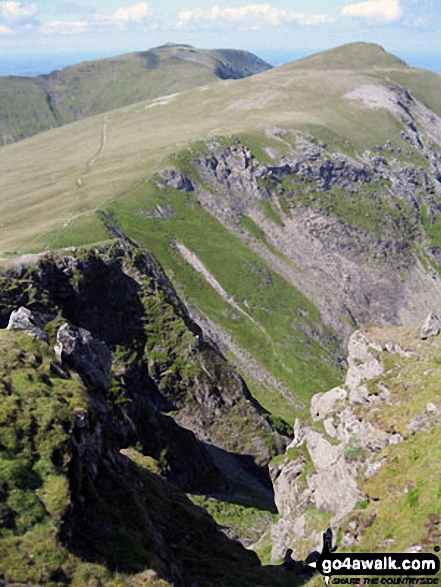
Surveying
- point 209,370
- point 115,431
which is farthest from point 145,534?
point 209,370

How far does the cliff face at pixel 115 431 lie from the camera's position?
25234 mm

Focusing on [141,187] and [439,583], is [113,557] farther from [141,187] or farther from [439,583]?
[141,187]

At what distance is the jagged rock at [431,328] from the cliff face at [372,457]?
2.89 feet

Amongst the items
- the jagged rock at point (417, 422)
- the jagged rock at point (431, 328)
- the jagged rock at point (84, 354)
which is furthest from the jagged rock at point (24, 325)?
the jagged rock at point (431, 328)

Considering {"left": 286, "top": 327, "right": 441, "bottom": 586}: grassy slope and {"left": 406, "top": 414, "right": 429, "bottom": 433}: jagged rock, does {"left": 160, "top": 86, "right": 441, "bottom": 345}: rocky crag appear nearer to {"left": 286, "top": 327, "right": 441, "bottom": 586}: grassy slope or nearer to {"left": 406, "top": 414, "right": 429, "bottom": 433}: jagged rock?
{"left": 286, "top": 327, "right": 441, "bottom": 586}: grassy slope

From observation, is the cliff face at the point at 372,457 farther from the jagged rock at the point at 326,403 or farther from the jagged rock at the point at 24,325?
the jagged rock at the point at 24,325

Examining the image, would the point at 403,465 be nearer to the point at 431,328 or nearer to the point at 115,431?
the point at 431,328

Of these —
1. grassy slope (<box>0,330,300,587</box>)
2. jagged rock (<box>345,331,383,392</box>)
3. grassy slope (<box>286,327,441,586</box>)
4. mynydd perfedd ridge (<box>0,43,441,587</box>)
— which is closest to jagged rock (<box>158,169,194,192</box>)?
mynydd perfedd ridge (<box>0,43,441,587</box>)

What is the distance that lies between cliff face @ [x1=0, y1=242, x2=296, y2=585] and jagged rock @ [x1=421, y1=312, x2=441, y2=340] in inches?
1076

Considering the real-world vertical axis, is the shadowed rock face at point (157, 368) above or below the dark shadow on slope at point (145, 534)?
below

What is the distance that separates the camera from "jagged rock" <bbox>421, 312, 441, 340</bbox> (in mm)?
50031

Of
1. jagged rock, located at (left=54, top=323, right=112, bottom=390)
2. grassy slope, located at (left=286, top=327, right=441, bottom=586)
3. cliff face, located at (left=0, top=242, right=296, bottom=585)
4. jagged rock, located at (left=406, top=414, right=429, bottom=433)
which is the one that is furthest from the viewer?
jagged rock, located at (left=54, top=323, right=112, bottom=390)

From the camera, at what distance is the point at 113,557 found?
25.3 meters

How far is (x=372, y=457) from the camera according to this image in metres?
41.4
